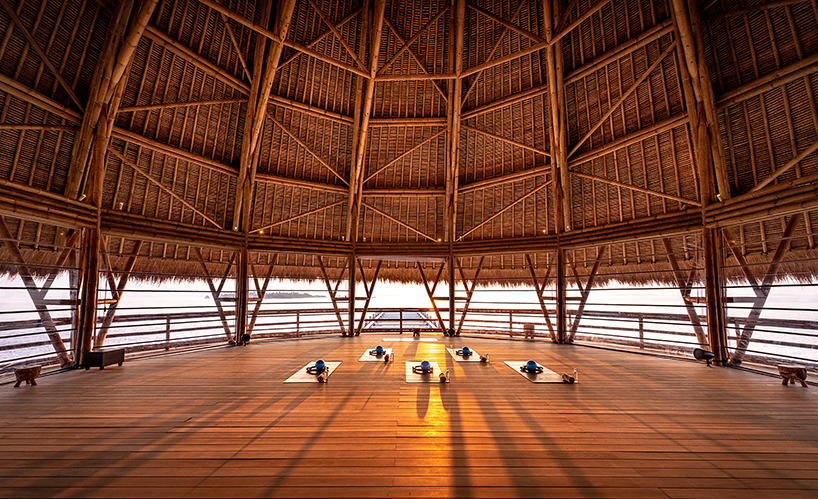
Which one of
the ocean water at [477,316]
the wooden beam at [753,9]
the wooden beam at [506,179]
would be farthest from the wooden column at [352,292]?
the wooden beam at [753,9]

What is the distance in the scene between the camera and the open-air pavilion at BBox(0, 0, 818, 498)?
316 centimetres

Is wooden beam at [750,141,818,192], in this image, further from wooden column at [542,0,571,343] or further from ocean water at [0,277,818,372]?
wooden column at [542,0,571,343]

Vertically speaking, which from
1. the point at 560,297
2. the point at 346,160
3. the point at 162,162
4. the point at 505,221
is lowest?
the point at 560,297

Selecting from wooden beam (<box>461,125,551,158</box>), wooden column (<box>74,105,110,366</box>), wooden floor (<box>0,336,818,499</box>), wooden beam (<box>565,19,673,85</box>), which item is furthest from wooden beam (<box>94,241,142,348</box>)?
wooden beam (<box>565,19,673,85</box>)

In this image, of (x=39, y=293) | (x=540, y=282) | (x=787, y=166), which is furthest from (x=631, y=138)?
(x=39, y=293)

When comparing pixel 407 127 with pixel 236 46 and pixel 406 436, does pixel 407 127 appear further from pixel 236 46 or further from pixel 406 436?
pixel 406 436

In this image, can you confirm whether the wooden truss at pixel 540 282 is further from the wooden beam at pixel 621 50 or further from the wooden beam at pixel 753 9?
the wooden beam at pixel 753 9

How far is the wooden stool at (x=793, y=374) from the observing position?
17.4 feet

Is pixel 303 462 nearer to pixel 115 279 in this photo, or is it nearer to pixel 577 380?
pixel 577 380

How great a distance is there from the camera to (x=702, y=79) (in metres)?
6.70

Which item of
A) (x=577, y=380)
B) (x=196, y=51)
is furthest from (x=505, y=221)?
(x=196, y=51)

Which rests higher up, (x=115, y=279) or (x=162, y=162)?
(x=162, y=162)

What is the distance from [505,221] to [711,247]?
16.7 ft

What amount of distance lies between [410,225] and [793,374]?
29.4ft
